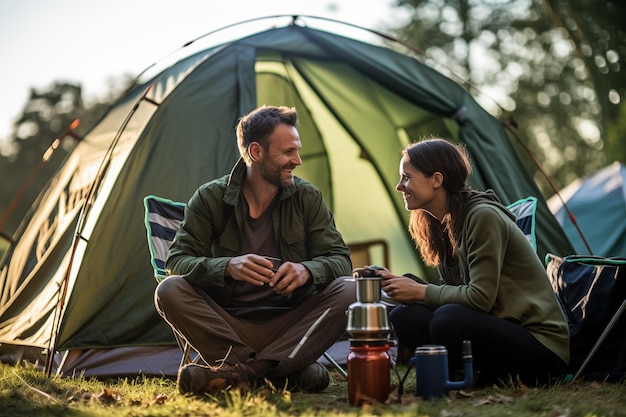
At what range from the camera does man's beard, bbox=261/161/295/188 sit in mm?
3396

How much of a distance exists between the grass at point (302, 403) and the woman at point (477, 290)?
0.40ft

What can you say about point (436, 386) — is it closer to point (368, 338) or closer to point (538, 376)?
point (368, 338)

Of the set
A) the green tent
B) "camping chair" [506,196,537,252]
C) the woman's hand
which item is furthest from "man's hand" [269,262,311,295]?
"camping chair" [506,196,537,252]

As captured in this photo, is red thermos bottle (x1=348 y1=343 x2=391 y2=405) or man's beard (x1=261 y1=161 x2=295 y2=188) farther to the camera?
man's beard (x1=261 y1=161 x2=295 y2=188)

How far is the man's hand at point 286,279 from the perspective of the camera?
302 cm

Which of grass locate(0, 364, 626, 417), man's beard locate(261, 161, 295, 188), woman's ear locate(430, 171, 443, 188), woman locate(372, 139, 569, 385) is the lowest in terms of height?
grass locate(0, 364, 626, 417)

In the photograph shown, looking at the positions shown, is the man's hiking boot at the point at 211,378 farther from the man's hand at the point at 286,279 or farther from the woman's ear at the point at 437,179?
the woman's ear at the point at 437,179

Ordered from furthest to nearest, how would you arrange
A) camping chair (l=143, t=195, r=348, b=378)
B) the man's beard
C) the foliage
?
the foliage
camping chair (l=143, t=195, r=348, b=378)
the man's beard

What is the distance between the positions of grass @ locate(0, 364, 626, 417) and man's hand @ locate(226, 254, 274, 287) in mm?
390

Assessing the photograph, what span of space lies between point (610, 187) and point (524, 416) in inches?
181

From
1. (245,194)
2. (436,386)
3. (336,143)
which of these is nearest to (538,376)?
(436,386)

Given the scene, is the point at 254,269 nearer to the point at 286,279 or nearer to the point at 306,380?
the point at 286,279

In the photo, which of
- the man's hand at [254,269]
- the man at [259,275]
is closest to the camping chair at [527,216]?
the man at [259,275]

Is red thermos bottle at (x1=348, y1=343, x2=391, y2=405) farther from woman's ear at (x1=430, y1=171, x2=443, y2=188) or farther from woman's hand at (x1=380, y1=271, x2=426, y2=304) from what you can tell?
woman's ear at (x1=430, y1=171, x2=443, y2=188)
